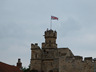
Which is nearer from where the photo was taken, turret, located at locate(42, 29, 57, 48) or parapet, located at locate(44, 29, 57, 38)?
turret, located at locate(42, 29, 57, 48)

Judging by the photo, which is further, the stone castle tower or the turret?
the turret

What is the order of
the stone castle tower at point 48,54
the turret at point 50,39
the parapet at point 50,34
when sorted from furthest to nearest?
the parapet at point 50,34 < the turret at point 50,39 < the stone castle tower at point 48,54

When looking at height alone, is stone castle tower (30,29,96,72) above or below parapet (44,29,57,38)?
below

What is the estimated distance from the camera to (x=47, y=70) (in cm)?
5569

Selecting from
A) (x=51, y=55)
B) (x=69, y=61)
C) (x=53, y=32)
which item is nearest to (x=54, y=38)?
(x=53, y=32)

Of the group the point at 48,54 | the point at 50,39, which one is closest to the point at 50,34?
the point at 50,39

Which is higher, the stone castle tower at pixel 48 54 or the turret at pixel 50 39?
the turret at pixel 50 39

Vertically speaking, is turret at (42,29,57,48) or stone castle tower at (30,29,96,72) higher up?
turret at (42,29,57,48)

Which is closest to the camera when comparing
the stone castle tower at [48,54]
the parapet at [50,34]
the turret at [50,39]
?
the stone castle tower at [48,54]

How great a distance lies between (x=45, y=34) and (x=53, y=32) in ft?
6.48

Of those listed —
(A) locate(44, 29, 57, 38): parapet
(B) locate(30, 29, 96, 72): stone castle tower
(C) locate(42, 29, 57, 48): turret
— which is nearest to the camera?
(B) locate(30, 29, 96, 72): stone castle tower

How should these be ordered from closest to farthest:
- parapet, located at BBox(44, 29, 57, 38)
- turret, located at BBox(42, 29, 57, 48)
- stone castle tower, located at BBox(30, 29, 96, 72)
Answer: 1. stone castle tower, located at BBox(30, 29, 96, 72)
2. turret, located at BBox(42, 29, 57, 48)
3. parapet, located at BBox(44, 29, 57, 38)

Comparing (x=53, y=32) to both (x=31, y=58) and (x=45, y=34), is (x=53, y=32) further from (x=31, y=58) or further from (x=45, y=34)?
(x=31, y=58)

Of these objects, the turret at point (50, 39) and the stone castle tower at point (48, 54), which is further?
the turret at point (50, 39)
